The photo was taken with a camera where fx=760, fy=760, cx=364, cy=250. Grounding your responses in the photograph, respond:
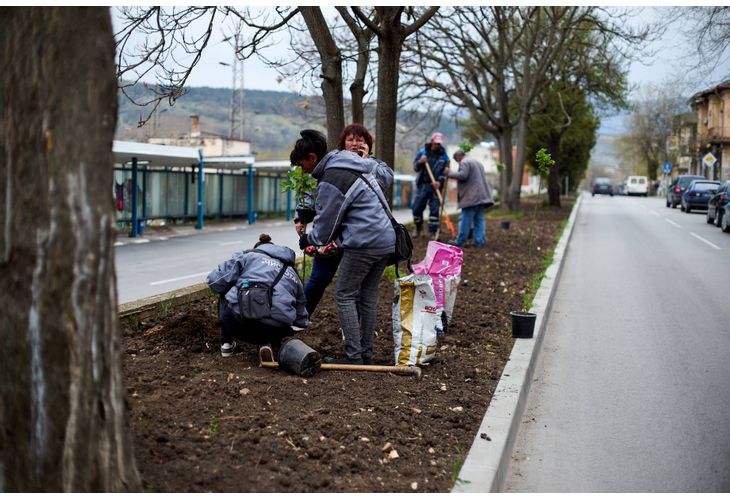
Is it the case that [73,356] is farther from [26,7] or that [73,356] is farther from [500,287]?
[500,287]

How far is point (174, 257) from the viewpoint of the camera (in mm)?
16781

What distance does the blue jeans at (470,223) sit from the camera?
13.4 metres

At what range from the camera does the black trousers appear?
17.7 ft

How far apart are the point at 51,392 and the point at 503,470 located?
95.0 inches

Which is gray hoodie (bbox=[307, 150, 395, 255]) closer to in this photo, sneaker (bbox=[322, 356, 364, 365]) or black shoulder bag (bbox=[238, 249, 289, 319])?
black shoulder bag (bbox=[238, 249, 289, 319])

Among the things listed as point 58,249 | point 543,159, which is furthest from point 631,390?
point 58,249

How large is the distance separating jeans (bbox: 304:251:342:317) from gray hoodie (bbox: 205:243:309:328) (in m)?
0.50

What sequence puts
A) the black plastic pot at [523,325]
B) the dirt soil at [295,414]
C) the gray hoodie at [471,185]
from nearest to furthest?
the dirt soil at [295,414], the black plastic pot at [523,325], the gray hoodie at [471,185]

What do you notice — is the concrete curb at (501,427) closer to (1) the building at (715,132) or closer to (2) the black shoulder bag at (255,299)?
(2) the black shoulder bag at (255,299)

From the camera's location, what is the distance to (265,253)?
5586 mm

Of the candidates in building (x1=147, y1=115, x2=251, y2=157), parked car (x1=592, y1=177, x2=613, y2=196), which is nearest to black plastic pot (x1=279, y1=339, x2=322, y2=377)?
building (x1=147, y1=115, x2=251, y2=157)

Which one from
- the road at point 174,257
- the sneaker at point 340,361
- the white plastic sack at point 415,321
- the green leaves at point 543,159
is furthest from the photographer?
the road at point 174,257

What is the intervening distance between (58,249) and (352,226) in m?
2.76

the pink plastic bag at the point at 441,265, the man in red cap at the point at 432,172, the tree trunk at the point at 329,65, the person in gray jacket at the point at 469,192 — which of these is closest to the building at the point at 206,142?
the man in red cap at the point at 432,172
